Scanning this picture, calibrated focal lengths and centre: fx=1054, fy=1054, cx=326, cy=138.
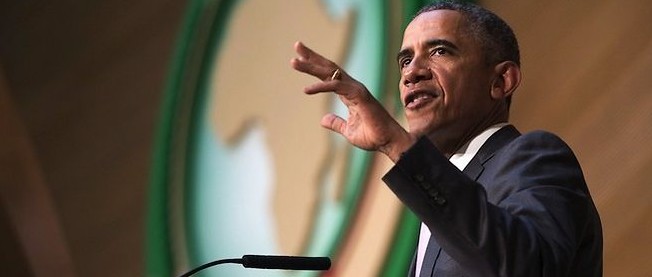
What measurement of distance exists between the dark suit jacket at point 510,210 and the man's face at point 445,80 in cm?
21

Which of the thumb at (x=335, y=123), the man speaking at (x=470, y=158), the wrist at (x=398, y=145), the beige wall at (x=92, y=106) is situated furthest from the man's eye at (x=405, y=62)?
the beige wall at (x=92, y=106)

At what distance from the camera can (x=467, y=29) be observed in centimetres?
172

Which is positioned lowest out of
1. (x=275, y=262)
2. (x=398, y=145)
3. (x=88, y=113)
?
(x=275, y=262)

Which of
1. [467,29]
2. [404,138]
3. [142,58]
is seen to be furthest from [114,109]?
[404,138]

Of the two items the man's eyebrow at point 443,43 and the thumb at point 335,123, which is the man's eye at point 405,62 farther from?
the thumb at point 335,123

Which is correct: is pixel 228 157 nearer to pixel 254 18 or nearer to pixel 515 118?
pixel 254 18

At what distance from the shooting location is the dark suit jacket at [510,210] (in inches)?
50.5

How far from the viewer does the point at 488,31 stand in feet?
5.69

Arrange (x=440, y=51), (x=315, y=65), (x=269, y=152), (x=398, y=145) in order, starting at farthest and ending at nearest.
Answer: (x=269, y=152) → (x=440, y=51) → (x=315, y=65) → (x=398, y=145)

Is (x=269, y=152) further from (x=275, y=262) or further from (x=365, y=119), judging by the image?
(x=365, y=119)

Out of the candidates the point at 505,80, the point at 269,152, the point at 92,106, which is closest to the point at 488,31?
the point at 505,80

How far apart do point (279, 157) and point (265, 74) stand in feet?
0.85

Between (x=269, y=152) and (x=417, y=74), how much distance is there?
134cm

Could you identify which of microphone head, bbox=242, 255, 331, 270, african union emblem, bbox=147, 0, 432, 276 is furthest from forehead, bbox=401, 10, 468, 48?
african union emblem, bbox=147, 0, 432, 276
